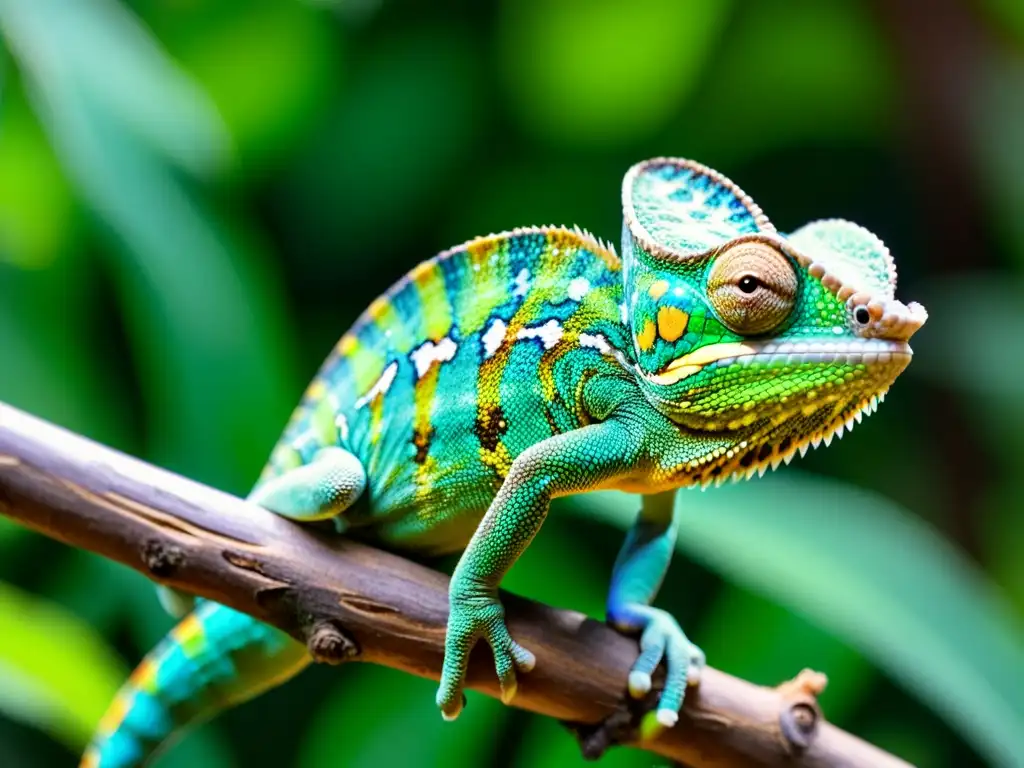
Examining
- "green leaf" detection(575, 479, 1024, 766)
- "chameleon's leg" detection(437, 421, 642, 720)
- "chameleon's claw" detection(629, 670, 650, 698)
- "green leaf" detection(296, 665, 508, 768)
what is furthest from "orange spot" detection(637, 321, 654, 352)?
"green leaf" detection(296, 665, 508, 768)

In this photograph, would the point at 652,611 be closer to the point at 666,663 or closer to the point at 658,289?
the point at 666,663

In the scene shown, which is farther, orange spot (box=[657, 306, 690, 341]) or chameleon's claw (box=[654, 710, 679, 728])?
chameleon's claw (box=[654, 710, 679, 728])

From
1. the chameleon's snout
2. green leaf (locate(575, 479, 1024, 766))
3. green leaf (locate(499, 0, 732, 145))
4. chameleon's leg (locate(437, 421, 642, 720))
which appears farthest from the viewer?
green leaf (locate(499, 0, 732, 145))

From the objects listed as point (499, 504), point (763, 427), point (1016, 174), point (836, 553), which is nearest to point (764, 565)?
point (836, 553)

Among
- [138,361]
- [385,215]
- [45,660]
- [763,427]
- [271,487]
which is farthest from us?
[385,215]

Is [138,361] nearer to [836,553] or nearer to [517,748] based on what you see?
[517,748]

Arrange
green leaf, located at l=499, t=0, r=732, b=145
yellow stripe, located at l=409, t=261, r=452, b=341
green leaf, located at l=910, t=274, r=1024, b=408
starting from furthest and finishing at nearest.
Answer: green leaf, located at l=910, t=274, r=1024, b=408, green leaf, located at l=499, t=0, r=732, b=145, yellow stripe, located at l=409, t=261, r=452, b=341

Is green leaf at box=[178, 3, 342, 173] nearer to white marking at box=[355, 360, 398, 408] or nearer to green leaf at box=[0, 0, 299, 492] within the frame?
green leaf at box=[0, 0, 299, 492]

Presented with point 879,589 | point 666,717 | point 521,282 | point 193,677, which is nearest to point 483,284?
point 521,282
